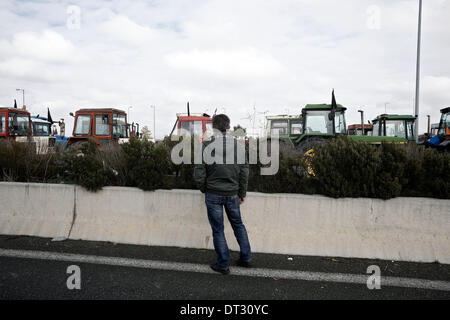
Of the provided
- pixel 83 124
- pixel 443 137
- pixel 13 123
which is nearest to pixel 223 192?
pixel 443 137

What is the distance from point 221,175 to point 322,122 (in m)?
9.10

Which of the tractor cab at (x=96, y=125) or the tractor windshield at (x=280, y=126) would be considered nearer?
the tractor windshield at (x=280, y=126)

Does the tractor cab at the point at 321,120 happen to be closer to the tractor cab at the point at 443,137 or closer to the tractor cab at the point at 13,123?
the tractor cab at the point at 443,137

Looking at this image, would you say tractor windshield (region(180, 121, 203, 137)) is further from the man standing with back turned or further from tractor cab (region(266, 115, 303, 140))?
the man standing with back turned

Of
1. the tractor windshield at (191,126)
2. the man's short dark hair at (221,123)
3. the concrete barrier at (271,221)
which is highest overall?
the tractor windshield at (191,126)

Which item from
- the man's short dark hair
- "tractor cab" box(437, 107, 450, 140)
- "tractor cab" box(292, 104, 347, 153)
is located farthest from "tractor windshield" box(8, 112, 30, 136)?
"tractor cab" box(437, 107, 450, 140)

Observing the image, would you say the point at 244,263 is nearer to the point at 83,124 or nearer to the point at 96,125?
the point at 96,125

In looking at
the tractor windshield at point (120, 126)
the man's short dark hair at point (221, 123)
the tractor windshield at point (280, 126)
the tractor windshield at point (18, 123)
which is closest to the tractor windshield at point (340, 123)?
the tractor windshield at point (280, 126)

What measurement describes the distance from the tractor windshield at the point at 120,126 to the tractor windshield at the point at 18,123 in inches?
172

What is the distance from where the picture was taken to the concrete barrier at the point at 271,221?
13.6 feet

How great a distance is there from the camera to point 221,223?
3.84 m

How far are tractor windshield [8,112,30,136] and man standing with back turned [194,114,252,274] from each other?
14.5 metres

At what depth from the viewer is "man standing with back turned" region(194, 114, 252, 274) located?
3.79 meters
